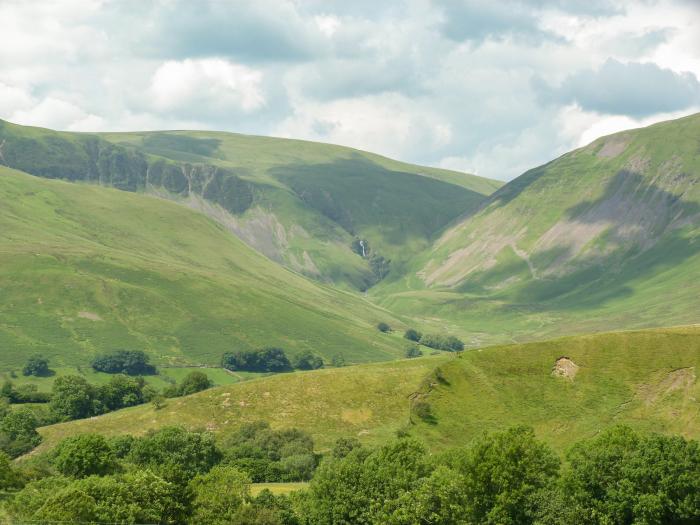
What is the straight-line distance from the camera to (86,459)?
113 meters

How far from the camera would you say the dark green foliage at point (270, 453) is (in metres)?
135

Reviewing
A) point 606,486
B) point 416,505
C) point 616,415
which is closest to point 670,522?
point 606,486

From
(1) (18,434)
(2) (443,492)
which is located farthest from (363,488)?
(1) (18,434)

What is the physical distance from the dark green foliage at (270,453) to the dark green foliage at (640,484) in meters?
58.1

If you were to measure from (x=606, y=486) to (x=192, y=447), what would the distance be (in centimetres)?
7219

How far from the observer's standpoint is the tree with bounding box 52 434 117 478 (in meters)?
113

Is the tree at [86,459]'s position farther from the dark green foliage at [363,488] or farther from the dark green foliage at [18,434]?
the dark green foliage at [18,434]

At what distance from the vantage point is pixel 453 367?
166 meters

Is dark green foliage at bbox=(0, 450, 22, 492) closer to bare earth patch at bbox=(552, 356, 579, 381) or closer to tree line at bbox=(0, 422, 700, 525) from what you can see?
tree line at bbox=(0, 422, 700, 525)

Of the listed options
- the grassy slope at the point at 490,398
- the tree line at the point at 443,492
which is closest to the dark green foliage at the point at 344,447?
the grassy slope at the point at 490,398

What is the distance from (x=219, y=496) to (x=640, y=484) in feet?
144

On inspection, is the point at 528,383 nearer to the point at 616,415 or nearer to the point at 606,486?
the point at 616,415

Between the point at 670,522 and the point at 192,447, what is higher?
the point at 670,522

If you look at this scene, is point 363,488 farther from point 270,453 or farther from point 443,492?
point 270,453
